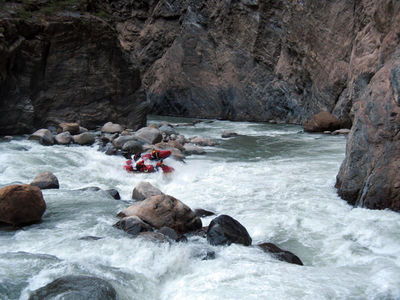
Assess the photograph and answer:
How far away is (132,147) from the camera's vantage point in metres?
12.0

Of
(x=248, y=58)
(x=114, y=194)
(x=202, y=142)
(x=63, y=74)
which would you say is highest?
(x=248, y=58)

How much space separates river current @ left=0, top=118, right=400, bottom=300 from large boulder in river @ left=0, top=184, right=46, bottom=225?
179 millimetres

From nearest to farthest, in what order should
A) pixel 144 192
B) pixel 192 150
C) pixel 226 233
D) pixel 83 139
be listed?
pixel 226 233 → pixel 144 192 → pixel 192 150 → pixel 83 139

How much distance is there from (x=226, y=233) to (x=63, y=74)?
1307 cm

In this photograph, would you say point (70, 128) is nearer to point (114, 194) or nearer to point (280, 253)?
point (114, 194)

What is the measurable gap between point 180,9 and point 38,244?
31.5 m

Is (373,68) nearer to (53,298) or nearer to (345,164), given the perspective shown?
(345,164)

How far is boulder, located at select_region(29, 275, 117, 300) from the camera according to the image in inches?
137

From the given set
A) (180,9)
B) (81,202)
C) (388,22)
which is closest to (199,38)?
(180,9)

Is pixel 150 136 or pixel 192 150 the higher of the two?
pixel 150 136

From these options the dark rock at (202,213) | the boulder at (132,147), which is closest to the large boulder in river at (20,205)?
the dark rock at (202,213)

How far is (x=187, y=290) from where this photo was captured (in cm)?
390

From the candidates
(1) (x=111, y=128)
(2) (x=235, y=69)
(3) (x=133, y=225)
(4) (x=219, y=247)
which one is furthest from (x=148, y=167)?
(2) (x=235, y=69)

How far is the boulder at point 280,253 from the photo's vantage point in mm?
4652
